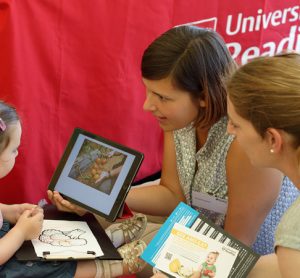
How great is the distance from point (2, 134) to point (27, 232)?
256mm

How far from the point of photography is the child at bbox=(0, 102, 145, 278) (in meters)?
1.18

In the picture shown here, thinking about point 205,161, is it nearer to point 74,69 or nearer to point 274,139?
point 274,139

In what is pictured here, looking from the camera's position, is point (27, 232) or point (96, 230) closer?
point (27, 232)

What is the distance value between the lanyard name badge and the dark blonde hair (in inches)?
16.2

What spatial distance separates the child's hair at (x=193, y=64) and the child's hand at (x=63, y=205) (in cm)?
44

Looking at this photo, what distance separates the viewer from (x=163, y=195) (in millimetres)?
1590

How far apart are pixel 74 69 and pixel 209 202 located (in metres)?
0.64

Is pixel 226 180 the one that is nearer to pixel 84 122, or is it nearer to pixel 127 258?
pixel 127 258

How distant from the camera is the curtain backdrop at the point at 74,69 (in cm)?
151

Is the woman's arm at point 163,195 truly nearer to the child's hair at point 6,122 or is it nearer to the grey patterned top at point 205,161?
the grey patterned top at point 205,161

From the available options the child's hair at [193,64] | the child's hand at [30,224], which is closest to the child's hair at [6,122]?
the child's hand at [30,224]

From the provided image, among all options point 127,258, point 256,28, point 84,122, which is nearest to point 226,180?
point 127,258

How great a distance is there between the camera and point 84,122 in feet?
5.63

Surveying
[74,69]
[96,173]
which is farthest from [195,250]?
[74,69]
